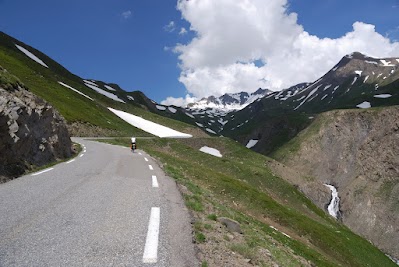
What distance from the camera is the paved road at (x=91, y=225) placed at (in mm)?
6824

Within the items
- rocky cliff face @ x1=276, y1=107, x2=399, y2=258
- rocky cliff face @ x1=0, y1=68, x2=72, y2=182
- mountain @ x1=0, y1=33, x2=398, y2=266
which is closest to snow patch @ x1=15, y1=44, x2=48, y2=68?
mountain @ x1=0, y1=33, x2=398, y2=266

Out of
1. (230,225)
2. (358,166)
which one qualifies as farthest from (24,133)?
(358,166)

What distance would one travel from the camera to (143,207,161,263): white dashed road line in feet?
22.7

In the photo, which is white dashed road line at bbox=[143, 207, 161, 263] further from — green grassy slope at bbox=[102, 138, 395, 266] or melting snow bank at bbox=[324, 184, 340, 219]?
melting snow bank at bbox=[324, 184, 340, 219]

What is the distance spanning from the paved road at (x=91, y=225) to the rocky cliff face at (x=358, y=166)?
6308 cm

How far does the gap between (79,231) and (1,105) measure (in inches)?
535

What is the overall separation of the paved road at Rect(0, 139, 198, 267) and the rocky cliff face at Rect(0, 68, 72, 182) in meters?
4.03

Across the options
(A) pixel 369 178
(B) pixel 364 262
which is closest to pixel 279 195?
(B) pixel 364 262

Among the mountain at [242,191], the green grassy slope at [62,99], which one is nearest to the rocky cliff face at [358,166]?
the mountain at [242,191]

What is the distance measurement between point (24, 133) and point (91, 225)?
14.8 m

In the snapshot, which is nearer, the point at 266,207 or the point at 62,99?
the point at 266,207

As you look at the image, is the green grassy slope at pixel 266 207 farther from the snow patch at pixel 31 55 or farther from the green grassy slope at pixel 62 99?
the snow patch at pixel 31 55

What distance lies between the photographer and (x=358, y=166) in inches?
4254

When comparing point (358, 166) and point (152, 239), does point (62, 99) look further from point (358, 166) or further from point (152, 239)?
point (358, 166)
